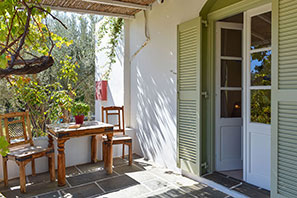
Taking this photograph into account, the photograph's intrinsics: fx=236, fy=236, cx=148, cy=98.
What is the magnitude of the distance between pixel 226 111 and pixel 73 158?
2786 mm

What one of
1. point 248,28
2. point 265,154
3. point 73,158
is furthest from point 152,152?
point 248,28

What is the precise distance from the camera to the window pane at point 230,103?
354cm

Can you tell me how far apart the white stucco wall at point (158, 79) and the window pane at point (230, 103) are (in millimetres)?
739

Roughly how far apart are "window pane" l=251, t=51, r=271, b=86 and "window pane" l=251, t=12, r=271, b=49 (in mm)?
119

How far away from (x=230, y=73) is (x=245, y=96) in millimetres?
567

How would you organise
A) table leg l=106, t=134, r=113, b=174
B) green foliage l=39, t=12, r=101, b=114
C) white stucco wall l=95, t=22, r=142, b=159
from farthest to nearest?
green foliage l=39, t=12, r=101, b=114, white stucco wall l=95, t=22, r=142, b=159, table leg l=106, t=134, r=113, b=174

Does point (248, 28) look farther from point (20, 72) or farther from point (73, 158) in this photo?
point (73, 158)

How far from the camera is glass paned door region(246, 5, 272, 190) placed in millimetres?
2855

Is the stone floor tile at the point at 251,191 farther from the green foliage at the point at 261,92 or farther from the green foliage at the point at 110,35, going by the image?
the green foliage at the point at 110,35

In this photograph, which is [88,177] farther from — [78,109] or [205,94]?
[205,94]

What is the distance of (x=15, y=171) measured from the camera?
3.70m

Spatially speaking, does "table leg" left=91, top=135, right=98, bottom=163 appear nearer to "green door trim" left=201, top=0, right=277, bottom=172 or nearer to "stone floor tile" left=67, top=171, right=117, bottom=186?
"stone floor tile" left=67, top=171, right=117, bottom=186

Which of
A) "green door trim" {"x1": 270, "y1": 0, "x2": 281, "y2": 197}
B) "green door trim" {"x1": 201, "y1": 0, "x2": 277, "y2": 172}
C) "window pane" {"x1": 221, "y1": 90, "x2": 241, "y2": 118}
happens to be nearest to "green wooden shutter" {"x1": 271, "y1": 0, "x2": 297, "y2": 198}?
"green door trim" {"x1": 270, "y1": 0, "x2": 281, "y2": 197}

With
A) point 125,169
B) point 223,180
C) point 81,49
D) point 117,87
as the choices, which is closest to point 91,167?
point 125,169
